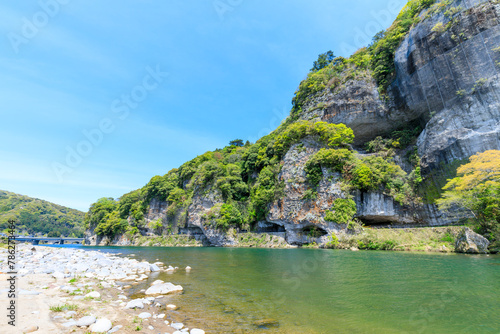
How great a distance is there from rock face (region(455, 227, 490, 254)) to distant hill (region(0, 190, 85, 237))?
4874 inches

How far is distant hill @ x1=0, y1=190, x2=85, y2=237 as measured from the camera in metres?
92.6

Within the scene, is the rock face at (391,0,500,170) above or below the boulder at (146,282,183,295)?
above

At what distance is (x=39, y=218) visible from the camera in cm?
10156

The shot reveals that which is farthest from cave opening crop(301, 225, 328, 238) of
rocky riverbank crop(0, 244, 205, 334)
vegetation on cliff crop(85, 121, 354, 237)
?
rocky riverbank crop(0, 244, 205, 334)

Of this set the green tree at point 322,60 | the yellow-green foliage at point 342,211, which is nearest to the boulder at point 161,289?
the yellow-green foliage at point 342,211

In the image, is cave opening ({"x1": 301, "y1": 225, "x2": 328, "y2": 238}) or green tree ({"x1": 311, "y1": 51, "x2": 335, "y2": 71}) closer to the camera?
cave opening ({"x1": 301, "y1": 225, "x2": 328, "y2": 238})

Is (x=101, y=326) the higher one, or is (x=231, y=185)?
(x=231, y=185)

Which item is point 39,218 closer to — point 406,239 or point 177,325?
point 177,325

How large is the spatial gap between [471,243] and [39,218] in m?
143

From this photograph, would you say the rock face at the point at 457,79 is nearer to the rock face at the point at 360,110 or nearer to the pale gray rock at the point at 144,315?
the rock face at the point at 360,110

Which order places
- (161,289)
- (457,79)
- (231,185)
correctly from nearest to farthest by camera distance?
(161,289) < (457,79) < (231,185)

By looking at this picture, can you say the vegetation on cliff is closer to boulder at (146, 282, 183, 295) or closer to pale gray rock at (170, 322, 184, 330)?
boulder at (146, 282, 183, 295)

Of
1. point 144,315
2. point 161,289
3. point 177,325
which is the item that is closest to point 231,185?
point 161,289

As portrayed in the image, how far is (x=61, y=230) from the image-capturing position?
101750 millimetres
